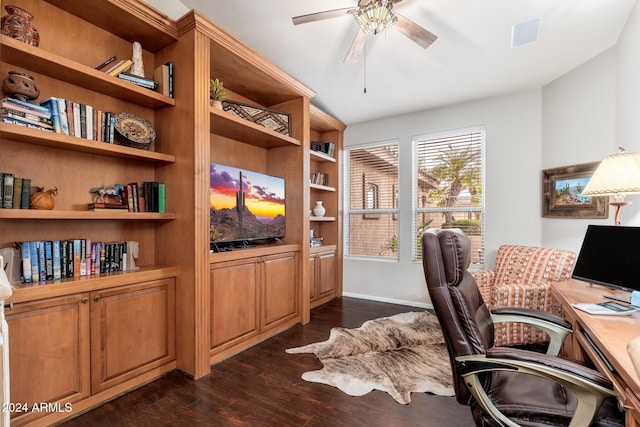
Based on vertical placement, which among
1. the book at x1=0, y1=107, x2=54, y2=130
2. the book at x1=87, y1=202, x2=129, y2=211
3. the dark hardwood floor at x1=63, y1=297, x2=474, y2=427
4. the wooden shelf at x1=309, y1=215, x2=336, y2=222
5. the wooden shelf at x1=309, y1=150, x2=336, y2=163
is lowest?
the dark hardwood floor at x1=63, y1=297, x2=474, y2=427

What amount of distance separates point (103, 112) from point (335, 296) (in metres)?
3.58

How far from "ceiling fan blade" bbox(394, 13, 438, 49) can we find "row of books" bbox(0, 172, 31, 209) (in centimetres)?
251

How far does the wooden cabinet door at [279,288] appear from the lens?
290 centimetres

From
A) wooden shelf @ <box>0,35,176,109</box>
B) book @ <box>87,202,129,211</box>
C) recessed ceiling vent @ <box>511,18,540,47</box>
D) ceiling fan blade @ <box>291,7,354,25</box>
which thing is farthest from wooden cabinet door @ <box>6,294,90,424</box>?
recessed ceiling vent @ <box>511,18,540,47</box>

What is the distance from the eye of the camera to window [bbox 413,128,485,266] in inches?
146

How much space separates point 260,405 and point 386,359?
44.4 inches

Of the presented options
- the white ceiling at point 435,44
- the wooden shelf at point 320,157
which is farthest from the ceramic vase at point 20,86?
the wooden shelf at point 320,157

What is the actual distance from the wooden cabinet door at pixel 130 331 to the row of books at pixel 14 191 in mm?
661

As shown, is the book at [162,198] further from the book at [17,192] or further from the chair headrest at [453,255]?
the chair headrest at [453,255]

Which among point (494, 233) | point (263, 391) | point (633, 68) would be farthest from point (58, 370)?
point (633, 68)

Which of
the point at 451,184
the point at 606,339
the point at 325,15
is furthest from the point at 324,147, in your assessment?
the point at 606,339

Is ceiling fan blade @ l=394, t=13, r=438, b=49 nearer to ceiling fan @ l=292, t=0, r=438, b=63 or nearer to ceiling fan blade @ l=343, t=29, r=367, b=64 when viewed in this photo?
ceiling fan @ l=292, t=0, r=438, b=63

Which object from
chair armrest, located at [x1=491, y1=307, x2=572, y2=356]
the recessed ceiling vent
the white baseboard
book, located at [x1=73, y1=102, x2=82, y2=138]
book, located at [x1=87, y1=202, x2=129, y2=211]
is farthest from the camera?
the white baseboard

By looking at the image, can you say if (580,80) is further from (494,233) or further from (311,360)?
(311,360)
